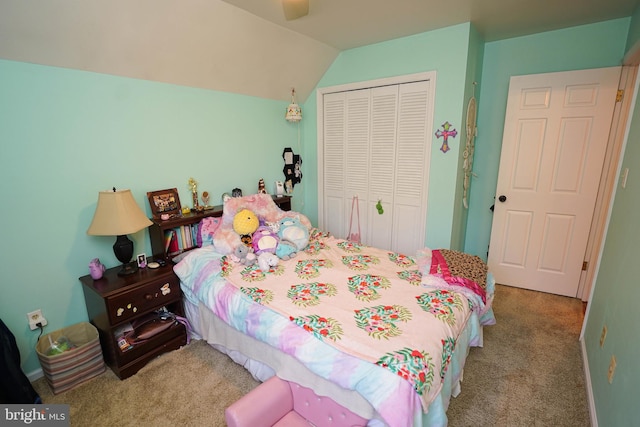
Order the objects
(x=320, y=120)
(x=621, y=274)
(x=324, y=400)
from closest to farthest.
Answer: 1. (x=324, y=400)
2. (x=621, y=274)
3. (x=320, y=120)

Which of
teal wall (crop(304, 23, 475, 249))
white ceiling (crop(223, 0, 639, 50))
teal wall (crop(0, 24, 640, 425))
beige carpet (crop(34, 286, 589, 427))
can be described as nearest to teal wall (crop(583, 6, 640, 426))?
teal wall (crop(0, 24, 640, 425))

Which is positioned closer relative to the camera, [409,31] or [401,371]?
[401,371]

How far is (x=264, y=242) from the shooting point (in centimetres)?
235

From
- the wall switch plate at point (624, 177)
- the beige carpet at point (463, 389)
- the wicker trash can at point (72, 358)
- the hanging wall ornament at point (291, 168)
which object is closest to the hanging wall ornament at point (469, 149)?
the wall switch plate at point (624, 177)

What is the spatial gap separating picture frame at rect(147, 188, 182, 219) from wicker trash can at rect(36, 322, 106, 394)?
0.90 metres

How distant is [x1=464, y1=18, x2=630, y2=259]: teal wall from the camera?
2.57m

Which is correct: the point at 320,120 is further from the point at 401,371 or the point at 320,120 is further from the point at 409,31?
the point at 401,371

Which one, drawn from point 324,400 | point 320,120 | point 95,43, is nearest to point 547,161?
point 320,120

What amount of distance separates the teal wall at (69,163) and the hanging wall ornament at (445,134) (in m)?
2.13

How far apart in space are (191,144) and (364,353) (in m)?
2.20

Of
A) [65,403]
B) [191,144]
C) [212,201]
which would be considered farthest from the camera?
[212,201]

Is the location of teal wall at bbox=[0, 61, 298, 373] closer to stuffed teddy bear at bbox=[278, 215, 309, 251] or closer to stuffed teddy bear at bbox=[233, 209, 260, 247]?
stuffed teddy bear at bbox=[233, 209, 260, 247]

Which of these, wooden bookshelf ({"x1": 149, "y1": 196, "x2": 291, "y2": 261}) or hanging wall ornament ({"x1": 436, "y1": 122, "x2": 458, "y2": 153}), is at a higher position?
hanging wall ornament ({"x1": 436, "y1": 122, "x2": 458, "y2": 153})

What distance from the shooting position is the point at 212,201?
112 inches
